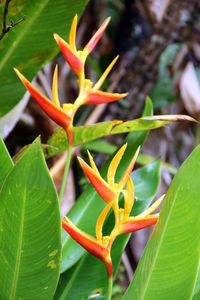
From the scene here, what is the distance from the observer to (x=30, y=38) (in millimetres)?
808

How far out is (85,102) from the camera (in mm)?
581

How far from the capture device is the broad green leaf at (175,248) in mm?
501

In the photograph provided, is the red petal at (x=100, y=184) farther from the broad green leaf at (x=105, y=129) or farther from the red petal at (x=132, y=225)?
the broad green leaf at (x=105, y=129)

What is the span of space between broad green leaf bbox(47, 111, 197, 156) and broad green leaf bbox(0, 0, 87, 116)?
0.11 m

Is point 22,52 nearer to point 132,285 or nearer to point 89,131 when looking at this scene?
point 89,131

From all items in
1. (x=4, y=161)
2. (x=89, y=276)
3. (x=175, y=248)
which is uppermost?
(x=4, y=161)

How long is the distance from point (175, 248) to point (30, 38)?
430mm

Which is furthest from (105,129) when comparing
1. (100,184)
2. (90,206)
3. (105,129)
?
(100,184)

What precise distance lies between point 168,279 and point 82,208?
10.7 inches

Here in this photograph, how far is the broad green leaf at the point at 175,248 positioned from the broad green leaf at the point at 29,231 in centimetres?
9

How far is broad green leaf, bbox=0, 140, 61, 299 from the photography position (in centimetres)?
48

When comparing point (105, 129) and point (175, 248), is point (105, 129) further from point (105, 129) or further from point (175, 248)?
point (175, 248)

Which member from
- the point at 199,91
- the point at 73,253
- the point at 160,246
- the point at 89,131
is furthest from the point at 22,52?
the point at 199,91

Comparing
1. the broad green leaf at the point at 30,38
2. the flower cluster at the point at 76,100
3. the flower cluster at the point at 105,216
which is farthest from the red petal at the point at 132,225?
the broad green leaf at the point at 30,38
